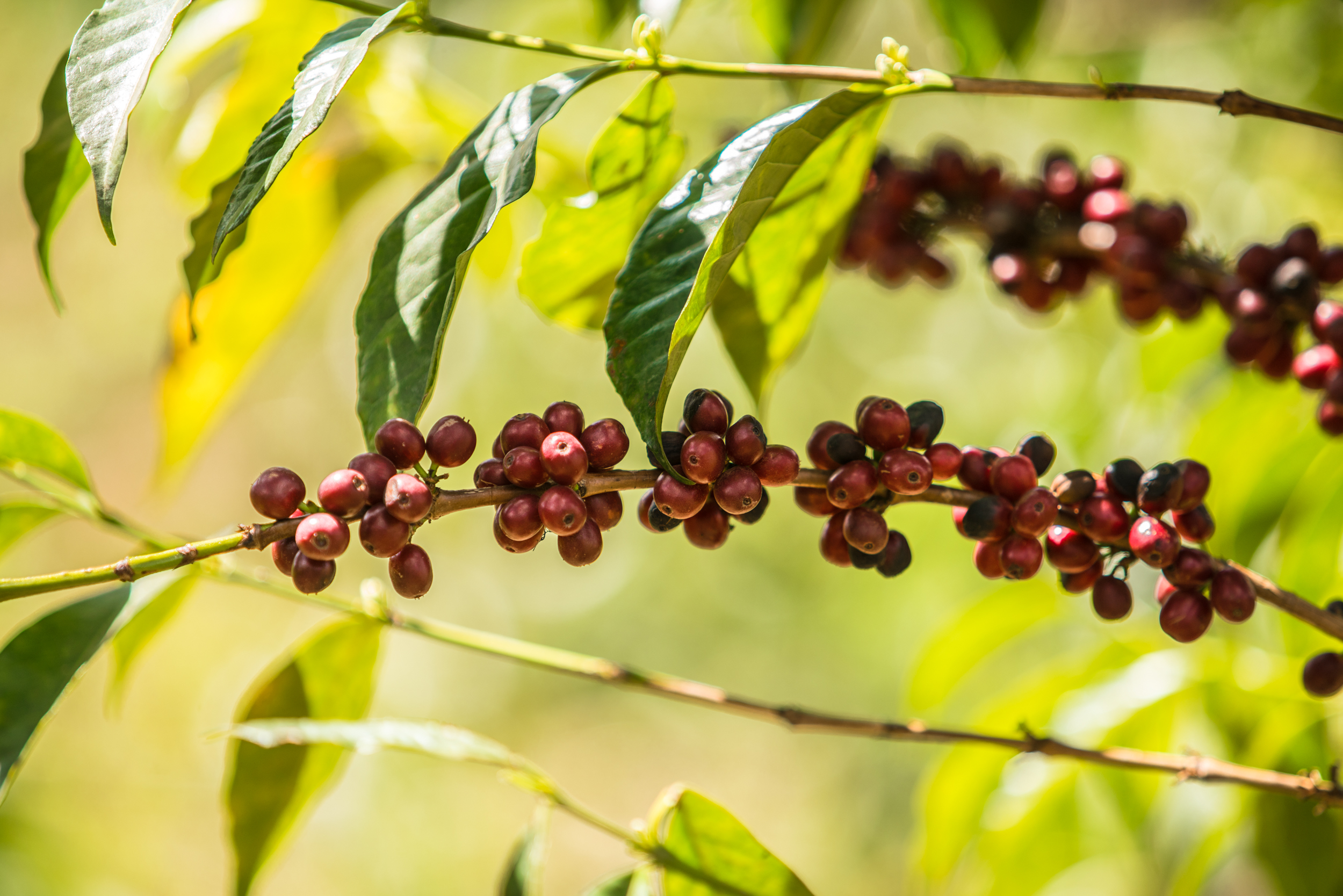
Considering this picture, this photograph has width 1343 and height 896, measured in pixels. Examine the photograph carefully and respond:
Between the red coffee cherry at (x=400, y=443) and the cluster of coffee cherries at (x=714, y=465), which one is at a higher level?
the cluster of coffee cherries at (x=714, y=465)

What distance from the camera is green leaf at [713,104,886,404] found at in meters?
0.59

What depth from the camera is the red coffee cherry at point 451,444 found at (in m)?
0.44

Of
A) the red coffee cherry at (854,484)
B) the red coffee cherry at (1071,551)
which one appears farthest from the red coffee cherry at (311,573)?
the red coffee cherry at (1071,551)

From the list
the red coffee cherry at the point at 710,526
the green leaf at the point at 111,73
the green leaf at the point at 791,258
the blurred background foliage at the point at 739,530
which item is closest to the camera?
the green leaf at the point at 111,73

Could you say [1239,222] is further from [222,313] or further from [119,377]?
[119,377]

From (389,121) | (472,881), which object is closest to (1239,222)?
(389,121)

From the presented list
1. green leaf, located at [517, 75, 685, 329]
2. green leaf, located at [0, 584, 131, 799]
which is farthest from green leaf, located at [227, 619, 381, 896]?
green leaf, located at [517, 75, 685, 329]

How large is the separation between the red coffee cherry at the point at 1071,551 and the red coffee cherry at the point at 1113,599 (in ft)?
0.04

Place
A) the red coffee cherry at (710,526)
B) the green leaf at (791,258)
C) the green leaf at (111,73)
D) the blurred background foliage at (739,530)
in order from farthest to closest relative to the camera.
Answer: the blurred background foliage at (739,530)
the green leaf at (791,258)
the red coffee cherry at (710,526)
the green leaf at (111,73)

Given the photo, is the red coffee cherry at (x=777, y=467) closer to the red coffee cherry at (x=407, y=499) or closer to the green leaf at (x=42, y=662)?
the red coffee cherry at (x=407, y=499)

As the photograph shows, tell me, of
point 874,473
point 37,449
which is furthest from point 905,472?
point 37,449

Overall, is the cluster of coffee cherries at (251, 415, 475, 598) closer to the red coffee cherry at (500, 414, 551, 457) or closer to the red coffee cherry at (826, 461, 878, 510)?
the red coffee cherry at (500, 414, 551, 457)

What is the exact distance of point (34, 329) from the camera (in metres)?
3.79

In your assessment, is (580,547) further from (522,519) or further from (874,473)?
(874,473)
